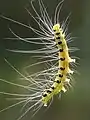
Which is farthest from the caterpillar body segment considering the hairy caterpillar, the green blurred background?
the green blurred background

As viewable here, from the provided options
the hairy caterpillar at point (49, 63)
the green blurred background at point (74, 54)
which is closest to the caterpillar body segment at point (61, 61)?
the hairy caterpillar at point (49, 63)

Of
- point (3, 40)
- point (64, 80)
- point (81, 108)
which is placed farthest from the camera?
point (81, 108)

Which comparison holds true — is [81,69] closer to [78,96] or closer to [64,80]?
[78,96]

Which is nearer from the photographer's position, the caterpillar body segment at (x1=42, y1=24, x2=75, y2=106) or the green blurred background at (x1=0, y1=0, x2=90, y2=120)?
the caterpillar body segment at (x1=42, y1=24, x2=75, y2=106)

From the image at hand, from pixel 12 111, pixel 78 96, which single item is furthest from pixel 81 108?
pixel 12 111

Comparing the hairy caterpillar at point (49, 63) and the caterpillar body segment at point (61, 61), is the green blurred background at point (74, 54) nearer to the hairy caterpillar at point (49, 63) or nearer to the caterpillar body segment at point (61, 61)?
the hairy caterpillar at point (49, 63)

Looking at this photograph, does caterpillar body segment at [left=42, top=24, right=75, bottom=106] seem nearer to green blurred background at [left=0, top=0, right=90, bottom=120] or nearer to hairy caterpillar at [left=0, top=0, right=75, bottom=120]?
hairy caterpillar at [left=0, top=0, right=75, bottom=120]
